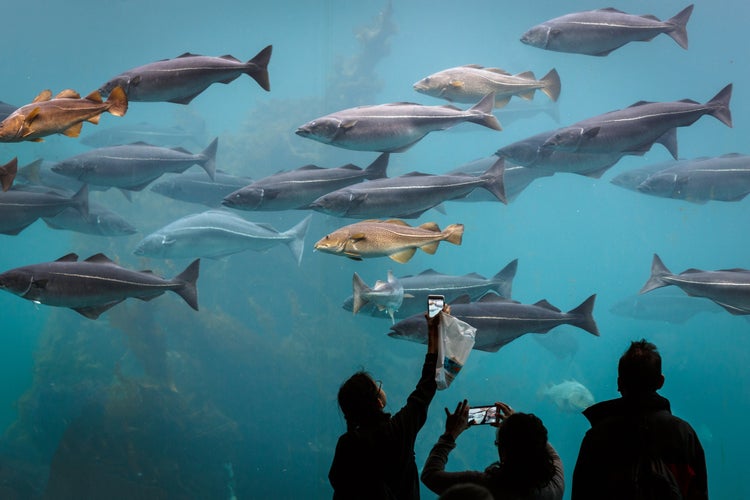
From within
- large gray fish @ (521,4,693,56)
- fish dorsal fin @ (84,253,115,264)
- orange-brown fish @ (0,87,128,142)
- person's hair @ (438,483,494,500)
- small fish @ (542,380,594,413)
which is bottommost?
small fish @ (542,380,594,413)

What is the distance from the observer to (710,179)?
6734 millimetres

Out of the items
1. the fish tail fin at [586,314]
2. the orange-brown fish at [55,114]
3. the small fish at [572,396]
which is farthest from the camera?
the small fish at [572,396]

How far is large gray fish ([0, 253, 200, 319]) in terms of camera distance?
4512 millimetres

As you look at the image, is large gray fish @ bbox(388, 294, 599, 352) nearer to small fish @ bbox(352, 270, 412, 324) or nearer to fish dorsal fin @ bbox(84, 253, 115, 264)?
small fish @ bbox(352, 270, 412, 324)

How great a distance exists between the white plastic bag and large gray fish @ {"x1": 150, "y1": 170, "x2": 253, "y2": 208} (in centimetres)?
725

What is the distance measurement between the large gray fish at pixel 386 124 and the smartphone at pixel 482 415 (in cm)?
319

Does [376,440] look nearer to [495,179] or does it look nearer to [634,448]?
[634,448]

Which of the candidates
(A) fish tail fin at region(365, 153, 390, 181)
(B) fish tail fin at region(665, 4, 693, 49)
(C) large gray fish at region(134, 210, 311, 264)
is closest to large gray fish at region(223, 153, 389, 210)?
(A) fish tail fin at region(365, 153, 390, 181)

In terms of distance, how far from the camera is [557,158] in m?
5.88

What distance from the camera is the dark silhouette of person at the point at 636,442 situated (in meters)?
2.36

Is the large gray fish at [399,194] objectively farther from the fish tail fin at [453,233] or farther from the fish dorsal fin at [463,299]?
the fish dorsal fin at [463,299]

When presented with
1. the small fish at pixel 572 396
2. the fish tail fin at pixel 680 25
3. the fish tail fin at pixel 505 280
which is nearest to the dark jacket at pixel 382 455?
the fish tail fin at pixel 505 280

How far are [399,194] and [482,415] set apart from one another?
297 cm

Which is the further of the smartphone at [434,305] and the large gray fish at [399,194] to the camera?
the large gray fish at [399,194]
